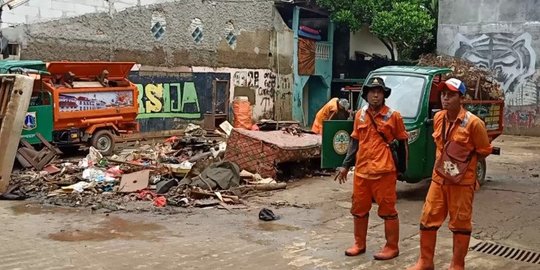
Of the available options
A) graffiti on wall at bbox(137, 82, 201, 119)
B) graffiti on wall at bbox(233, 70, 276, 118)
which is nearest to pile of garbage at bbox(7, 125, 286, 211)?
graffiti on wall at bbox(137, 82, 201, 119)

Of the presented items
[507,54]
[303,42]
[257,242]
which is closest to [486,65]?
[507,54]

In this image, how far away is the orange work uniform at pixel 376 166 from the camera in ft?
19.3

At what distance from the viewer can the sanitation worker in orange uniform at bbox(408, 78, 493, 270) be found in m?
5.19

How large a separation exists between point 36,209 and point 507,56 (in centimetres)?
1681

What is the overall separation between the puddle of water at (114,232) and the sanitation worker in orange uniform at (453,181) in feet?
10.3

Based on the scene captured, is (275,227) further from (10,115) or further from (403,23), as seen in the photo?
(403,23)

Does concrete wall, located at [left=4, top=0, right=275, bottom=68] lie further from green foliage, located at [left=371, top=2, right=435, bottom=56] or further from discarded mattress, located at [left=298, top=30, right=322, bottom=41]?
green foliage, located at [left=371, top=2, right=435, bottom=56]

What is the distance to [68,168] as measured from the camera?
11008 mm

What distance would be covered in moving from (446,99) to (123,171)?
6750mm

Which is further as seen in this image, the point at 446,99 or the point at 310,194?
the point at 310,194

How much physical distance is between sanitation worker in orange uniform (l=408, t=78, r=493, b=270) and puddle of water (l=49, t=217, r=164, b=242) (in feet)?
10.3

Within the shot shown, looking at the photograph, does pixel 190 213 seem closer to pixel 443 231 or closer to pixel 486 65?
pixel 443 231

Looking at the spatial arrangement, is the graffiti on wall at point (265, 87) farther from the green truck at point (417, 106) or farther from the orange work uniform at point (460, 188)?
the orange work uniform at point (460, 188)

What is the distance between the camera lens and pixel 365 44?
25469mm
